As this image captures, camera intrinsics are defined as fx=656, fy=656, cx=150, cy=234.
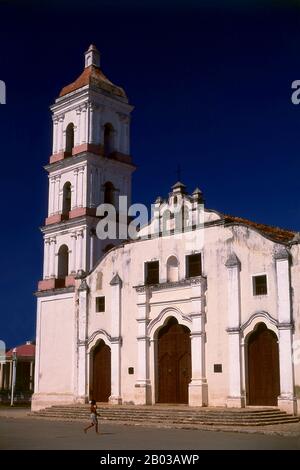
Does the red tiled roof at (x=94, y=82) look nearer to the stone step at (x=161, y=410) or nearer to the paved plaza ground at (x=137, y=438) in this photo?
the stone step at (x=161, y=410)

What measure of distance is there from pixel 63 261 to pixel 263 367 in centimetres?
1262

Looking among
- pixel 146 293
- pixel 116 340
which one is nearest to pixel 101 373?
pixel 116 340

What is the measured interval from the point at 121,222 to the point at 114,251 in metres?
Result: 3.46

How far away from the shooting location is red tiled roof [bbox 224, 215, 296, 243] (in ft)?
78.4

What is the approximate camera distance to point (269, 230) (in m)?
27.4

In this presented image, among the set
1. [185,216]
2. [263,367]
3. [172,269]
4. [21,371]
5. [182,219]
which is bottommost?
[263,367]

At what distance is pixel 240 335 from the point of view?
77.8 ft

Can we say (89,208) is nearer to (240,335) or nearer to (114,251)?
(114,251)

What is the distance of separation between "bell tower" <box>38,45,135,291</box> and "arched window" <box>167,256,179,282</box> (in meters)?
5.00

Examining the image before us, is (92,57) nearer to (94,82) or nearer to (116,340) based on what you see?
(94,82)

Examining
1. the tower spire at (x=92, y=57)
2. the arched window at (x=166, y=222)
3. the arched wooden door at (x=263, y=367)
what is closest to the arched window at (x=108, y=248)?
the arched window at (x=166, y=222)

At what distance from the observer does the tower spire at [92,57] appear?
3412cm

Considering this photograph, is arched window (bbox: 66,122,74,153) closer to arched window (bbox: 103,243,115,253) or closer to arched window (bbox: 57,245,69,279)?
arched window (bbox: 57,245,69,279)
